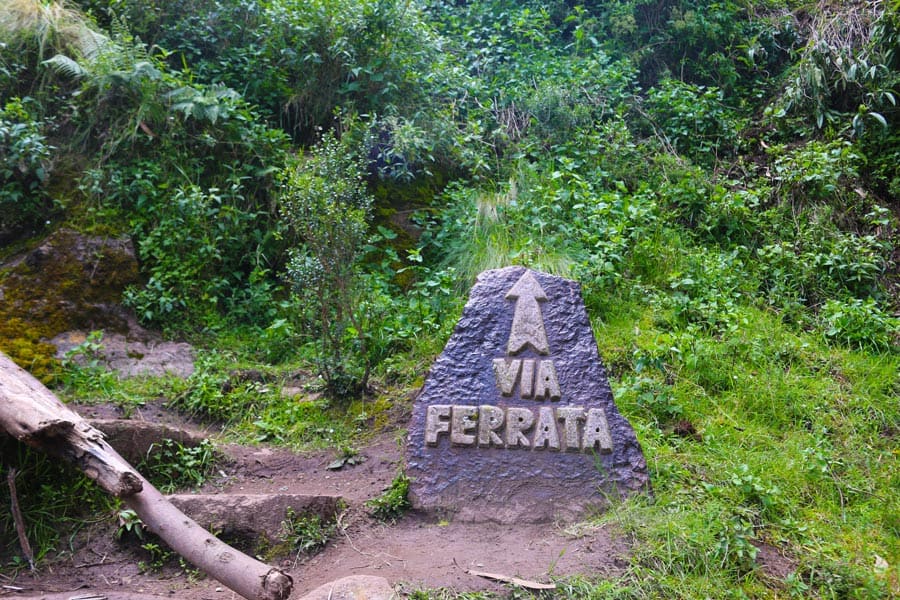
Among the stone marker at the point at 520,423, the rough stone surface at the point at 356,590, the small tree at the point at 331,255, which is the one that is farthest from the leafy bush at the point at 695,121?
the rough stone surface at the point at 356,590

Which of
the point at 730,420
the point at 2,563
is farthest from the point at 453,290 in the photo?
the point at 2,563

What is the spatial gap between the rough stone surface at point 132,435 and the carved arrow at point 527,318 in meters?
1.96

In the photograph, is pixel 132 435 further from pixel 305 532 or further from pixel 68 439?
pixel 305 532

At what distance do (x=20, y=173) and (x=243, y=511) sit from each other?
3711 mm

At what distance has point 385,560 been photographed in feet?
11.1

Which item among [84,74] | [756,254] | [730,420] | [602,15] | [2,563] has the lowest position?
[2,563]

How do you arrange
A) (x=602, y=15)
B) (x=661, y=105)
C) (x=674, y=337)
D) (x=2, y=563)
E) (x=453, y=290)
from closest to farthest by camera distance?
(x=2, y=563), (x=674, y=337), (x=453, y=290), (x=661, y=105), (x=602, y=15)

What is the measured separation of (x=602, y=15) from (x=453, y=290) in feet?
15.6

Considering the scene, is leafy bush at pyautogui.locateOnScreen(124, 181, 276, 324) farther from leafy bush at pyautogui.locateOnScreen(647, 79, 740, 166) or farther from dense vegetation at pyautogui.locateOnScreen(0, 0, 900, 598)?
leafy bush at pyautogui.locateOnScreen(647, 79, 740, 166)

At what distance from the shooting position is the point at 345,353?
5203 millimetres

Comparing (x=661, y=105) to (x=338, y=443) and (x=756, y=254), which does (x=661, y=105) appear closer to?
(x=756, y=254)

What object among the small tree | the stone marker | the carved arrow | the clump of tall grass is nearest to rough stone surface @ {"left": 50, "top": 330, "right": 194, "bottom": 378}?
the small tree

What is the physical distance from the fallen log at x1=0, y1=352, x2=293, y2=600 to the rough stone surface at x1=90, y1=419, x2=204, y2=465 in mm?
539

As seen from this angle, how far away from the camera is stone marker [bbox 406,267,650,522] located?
3768 millimetres
